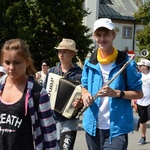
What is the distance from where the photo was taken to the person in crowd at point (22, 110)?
132 inches

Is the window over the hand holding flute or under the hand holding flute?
over

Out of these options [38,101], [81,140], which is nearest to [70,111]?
[38,101]

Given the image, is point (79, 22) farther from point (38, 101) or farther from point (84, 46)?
point (38, 101)

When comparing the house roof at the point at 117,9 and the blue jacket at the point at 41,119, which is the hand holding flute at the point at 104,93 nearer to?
the blue jacket at the point at 41,119

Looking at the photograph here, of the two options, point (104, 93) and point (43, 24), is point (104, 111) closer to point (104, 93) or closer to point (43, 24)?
point (104, 93)

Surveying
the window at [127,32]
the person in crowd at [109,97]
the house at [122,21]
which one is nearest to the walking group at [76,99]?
the person in crowd at [109,97]

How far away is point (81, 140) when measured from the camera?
32.1ft

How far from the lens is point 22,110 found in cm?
336

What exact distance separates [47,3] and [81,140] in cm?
2020

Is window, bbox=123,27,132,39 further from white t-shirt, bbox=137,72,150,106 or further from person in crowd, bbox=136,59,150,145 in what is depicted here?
person in crowd, bbox=136,59,150,145

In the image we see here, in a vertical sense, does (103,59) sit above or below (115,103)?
above

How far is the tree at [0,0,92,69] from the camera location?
27.3 m

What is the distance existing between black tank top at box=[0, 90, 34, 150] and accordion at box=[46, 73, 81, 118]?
7.73 feet

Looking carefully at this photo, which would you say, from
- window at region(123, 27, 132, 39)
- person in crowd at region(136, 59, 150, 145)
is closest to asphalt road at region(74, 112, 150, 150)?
person in crowd at region(136, 59, 150, 145)
